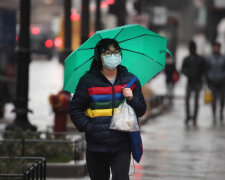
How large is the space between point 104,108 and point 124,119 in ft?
0.77

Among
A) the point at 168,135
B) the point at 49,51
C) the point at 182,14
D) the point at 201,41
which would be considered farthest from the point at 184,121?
the point at 182,14

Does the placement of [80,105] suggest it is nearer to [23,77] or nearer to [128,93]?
[128,93]

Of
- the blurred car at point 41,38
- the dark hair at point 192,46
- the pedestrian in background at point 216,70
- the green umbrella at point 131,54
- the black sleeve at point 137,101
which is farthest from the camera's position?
the blurred car at point 41,38

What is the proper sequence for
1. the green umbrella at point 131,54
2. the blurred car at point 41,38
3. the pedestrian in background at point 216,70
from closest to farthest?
the green umbrella at point 131,54
the pedestrian in background at point 216,70
the blurred car at point 41,38

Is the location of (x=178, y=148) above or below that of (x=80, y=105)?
below

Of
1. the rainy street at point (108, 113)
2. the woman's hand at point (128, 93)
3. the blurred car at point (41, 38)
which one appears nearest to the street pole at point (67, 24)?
the rainy street at point (108, 113)

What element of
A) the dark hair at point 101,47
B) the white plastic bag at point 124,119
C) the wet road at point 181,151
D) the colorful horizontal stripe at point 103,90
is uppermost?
the dark hair at point 101,47

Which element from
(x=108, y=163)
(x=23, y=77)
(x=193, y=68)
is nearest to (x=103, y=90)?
(x=108, y=163)

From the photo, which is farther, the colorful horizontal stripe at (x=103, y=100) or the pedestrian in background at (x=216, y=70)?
the pedestrian in background at (x=216, y=70)

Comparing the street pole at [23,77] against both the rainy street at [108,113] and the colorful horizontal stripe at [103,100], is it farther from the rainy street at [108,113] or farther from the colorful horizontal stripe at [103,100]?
the colorful horizontal stripe at [103,100]

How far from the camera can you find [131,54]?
24.5 ft

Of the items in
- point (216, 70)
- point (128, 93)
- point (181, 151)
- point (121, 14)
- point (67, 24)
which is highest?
point (121, 14)

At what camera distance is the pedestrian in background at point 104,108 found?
264 inches

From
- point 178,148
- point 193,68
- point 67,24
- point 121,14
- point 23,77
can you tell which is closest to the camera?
point 23,77
